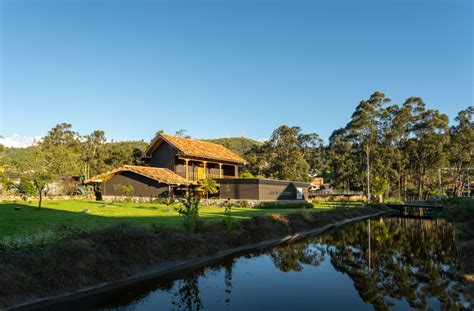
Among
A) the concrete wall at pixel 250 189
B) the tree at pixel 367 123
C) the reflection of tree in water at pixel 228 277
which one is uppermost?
the tree at pixel 367 123

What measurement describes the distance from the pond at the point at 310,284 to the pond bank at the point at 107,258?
2.64ft

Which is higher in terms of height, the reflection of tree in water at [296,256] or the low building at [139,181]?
the low building at [139,181]

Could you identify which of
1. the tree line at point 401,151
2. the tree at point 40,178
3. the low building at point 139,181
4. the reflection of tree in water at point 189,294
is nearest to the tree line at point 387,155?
the tree line at point 401,151

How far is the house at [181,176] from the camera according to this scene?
4159 cm

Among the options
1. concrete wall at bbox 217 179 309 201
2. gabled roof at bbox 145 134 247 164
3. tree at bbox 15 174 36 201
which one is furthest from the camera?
gabled roof at bbox 145 134 247 164

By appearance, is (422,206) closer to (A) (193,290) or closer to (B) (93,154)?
(A) (193,290)

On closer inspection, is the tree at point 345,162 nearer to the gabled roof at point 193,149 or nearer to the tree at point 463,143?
the tree at point 463,143

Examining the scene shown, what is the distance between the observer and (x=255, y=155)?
282ft

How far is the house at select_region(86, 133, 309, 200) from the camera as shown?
41594 millimetres

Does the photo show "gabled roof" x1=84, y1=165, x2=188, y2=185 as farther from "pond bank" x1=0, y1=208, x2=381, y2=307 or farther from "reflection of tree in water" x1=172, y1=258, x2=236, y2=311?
"reflection of tree in water" x1=172, y1=258, x2=236, y2=311

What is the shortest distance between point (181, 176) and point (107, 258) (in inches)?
1221

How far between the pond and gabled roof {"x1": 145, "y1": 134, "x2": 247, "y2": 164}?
25.0 meters

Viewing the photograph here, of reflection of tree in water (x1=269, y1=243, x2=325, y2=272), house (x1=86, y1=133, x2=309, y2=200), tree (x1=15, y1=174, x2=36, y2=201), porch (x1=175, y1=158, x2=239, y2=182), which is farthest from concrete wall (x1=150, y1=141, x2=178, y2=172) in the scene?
reflection of tree in water (x1=269, y1=243, x2=325, y2=272)

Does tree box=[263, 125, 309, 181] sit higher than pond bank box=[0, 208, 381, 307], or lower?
higher
